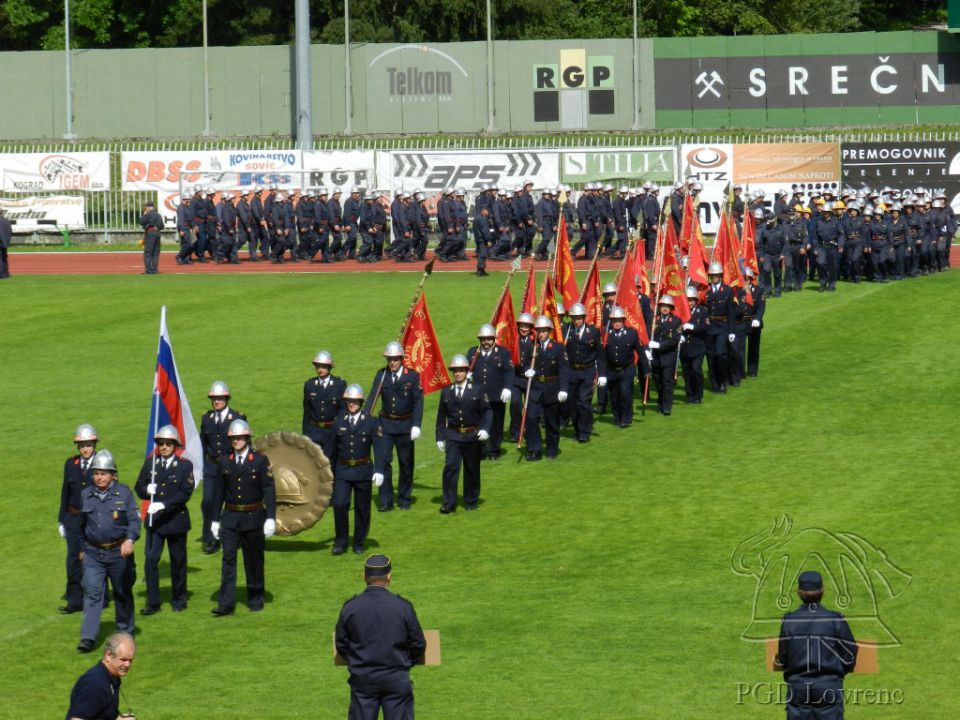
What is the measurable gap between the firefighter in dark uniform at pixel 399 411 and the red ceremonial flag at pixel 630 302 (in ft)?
19.8

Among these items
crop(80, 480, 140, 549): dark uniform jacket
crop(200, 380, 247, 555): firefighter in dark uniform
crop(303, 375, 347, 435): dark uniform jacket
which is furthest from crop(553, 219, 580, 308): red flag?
crop(80, 480, 140, 549): dark uniform jacket

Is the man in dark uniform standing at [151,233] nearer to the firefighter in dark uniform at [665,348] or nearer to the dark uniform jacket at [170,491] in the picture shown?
the firefighter in dark uniform at [665,348]

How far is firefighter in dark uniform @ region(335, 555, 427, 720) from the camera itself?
32.0ft

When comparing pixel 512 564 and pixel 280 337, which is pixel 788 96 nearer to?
pixel 280 337

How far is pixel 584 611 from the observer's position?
14.5 metres

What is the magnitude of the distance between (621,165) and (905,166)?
736cm

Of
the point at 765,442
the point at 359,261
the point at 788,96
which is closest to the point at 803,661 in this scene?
the point at 765,442

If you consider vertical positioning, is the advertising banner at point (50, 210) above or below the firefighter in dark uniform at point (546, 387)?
above

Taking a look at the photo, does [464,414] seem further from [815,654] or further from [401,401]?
[815,654]

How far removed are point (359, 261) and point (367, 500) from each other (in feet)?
77.3

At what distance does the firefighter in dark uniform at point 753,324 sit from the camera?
83.2 ft

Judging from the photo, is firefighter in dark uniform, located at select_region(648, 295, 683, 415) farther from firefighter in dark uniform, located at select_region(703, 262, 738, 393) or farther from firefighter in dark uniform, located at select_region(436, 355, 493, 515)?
firefighter in dark uniform, located at select_region(436, 355, 493, 515)

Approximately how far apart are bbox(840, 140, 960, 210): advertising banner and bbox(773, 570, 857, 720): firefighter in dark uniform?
112ft

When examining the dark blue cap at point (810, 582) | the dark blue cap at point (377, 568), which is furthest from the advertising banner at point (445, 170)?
the dark blue cap at point (810, 582)
